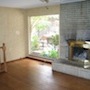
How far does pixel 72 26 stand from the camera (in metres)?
4.84

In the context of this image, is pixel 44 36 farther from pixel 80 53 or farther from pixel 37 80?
pixel 37 80

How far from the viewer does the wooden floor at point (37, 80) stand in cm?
360

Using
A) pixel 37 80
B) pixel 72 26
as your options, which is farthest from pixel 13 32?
pixel 37 80

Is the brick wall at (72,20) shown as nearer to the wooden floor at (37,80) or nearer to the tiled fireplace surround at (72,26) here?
the tiled fireplace surround at (72,26)

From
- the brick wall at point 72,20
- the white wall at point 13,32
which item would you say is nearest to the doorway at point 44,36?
the white wall at point 13,32

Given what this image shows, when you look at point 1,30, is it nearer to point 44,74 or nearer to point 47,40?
point 47,40

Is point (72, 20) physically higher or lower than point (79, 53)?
higher

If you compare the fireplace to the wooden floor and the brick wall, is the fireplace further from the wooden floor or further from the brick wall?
the wooden floor

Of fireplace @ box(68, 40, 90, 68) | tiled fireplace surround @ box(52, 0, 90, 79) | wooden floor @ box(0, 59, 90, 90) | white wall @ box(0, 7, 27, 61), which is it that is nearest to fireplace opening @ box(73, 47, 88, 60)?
fireplace @ box(68, 40, 90, 68)

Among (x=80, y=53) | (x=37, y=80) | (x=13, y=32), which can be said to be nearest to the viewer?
(x=37, y=80)

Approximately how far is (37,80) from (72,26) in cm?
213

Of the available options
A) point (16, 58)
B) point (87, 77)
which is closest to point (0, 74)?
point (16, 58)

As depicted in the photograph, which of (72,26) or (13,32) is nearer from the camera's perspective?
(72,26)

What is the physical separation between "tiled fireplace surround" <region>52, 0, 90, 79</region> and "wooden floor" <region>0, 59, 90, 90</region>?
214 mm
